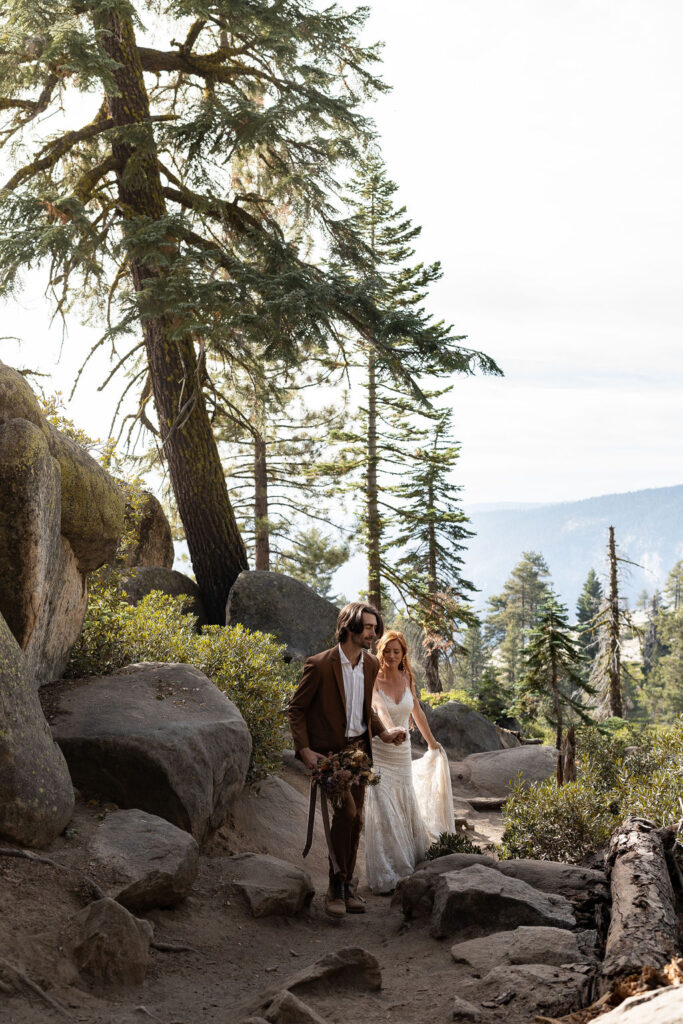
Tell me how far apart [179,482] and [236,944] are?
31.5 ft

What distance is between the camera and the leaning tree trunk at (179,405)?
13727 millimetres

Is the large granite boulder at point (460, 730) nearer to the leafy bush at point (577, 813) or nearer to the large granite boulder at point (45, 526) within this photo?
the leafy bush at point (577, 813)

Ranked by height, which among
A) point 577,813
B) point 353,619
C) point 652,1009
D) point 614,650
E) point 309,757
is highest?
point 353,619

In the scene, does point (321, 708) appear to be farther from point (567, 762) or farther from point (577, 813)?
point (567, 762)

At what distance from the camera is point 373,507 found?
83.4 feet

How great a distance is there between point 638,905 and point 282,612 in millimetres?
9487

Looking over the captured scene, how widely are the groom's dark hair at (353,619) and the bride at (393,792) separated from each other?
99cm

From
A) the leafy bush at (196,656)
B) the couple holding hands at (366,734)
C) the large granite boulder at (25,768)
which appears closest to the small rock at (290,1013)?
the large granite boulder at (25,768)

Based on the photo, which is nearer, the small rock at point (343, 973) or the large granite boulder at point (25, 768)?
the small rock at point (343, 973)

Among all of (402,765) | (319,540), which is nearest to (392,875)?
(402,765)

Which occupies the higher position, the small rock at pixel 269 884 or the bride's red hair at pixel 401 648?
the bride's red hair at pixel 401 648

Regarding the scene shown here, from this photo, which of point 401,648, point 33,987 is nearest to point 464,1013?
point 33,987

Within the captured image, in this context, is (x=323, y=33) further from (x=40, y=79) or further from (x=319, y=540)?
(x=319, y=540)

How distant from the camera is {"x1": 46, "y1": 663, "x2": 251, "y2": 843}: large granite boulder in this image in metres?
6.18
